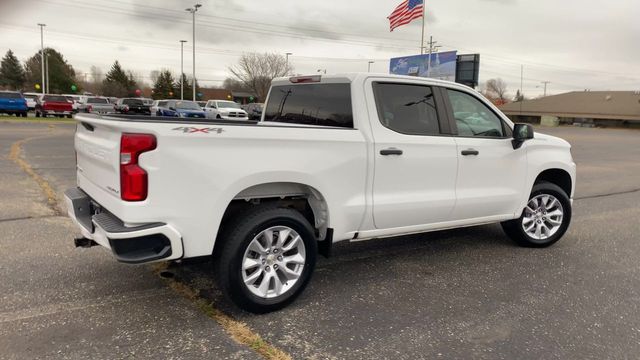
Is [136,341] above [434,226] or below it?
below

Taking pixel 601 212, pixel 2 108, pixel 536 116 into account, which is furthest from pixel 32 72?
pixel 601 212

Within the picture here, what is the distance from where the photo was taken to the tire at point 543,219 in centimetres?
566

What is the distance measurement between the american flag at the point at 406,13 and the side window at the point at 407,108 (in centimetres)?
2810

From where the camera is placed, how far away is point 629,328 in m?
3.72

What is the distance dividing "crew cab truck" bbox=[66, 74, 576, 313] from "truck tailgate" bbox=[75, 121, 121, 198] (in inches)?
0.6

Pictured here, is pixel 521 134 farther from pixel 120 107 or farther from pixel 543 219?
pixel 120 107

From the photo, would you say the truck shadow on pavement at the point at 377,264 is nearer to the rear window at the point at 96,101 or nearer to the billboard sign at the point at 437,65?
the rear window at the point at 96,101

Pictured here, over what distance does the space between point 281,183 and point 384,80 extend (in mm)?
1413

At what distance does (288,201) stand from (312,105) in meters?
1.10

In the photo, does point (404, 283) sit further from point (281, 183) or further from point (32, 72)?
point (32, 72)

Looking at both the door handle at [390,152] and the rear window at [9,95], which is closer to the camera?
the door handle at [390,152]

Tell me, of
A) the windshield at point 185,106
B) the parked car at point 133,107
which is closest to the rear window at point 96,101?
the parked car at point 133,107

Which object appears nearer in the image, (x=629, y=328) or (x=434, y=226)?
(x=629, y=328)

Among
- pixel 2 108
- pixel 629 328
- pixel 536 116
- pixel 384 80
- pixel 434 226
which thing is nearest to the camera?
pixel 629 328
